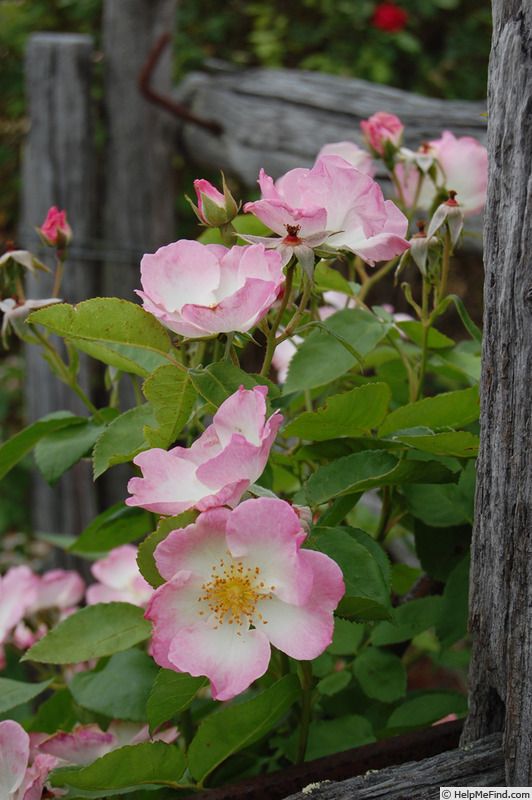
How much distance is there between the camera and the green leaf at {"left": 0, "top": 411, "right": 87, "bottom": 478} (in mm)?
706

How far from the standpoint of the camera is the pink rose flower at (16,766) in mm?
563

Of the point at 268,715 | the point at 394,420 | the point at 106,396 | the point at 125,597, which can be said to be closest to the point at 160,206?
the point at 106,396

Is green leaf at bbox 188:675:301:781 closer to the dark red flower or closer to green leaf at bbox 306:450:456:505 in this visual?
green leaf at bbox 306:450:456:505

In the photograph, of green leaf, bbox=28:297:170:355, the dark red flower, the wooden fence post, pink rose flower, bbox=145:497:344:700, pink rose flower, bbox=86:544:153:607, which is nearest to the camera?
pink rose flower, bbox=145:497:344:700

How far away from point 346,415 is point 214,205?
0.18 metres

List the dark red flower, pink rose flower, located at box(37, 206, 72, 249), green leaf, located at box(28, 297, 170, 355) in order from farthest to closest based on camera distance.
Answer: the dark red flower
pink rose flower, located at box(37, 206, 72, 249)
green leaf, located at box(28, 297, 170, 355)

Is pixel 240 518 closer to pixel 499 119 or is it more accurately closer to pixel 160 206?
pixel 499 119

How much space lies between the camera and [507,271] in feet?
1.72

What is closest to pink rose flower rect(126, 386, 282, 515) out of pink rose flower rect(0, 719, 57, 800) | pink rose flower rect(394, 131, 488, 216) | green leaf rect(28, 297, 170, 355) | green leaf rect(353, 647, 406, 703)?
green leaf rect(28, 297, 170, 355)

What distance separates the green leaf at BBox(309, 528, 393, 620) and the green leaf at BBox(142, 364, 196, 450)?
12 centimetres

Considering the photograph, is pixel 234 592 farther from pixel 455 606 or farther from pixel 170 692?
pixel 455 606

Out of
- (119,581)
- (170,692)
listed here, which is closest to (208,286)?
(170,692)

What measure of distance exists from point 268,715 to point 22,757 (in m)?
0.18

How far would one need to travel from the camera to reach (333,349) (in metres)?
0.68
